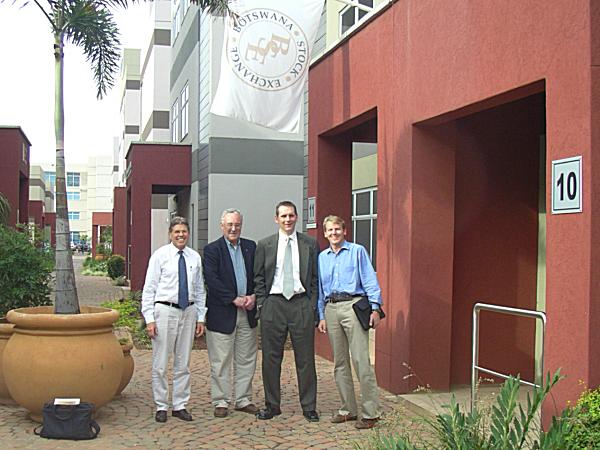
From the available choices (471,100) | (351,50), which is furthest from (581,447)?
(351,50)

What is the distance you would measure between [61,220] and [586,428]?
222 inches

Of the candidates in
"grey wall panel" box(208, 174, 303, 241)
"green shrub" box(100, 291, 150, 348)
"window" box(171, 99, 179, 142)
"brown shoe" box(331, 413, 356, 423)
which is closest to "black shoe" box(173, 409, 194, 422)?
"brown shoe" box(331, 413, 356, 423)

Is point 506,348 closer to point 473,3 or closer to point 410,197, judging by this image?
point 410,197

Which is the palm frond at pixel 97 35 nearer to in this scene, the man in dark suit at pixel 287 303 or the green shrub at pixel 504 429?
the man in dark suit at pixel 287 303

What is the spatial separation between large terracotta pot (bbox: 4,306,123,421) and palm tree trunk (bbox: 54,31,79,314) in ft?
2.46

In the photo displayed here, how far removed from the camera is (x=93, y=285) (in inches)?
1124

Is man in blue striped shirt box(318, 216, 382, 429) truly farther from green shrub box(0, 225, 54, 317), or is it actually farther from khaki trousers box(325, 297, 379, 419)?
green shrub box(0, 225, 54, 317)

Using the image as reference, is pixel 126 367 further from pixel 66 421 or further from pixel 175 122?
pixel 175 122

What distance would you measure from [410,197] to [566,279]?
9.15ft

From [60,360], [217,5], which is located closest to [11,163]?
[217,5]

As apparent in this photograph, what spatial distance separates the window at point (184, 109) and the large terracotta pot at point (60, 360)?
52.8 feet

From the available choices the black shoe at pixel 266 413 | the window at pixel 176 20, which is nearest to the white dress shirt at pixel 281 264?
the black shoe at pixel 266 413

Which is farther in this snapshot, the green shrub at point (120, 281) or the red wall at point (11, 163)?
the green shrub at point (120, 281)

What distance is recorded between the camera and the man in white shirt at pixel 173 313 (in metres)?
7.36
